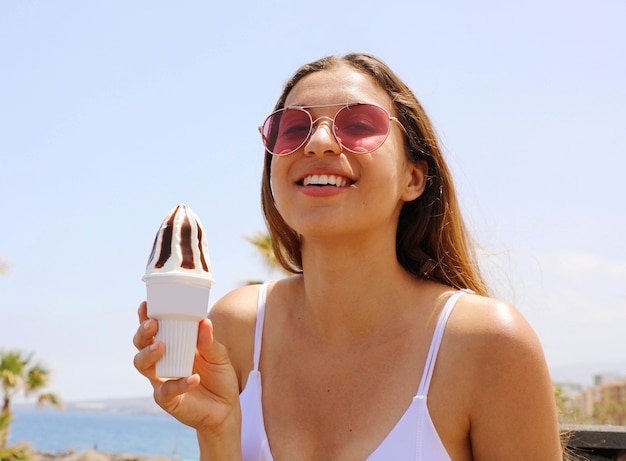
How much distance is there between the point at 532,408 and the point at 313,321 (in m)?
1.04

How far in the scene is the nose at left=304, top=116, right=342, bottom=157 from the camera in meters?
2.90

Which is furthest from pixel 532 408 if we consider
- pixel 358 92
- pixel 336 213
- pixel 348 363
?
pixel 358 92

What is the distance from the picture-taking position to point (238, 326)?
3.41 m

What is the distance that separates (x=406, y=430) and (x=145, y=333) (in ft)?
3.43

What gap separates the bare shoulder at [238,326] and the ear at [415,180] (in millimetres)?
910

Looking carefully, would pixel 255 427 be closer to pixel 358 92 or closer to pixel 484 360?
pixel 484 360

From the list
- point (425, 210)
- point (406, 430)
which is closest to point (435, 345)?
point (406, 430)

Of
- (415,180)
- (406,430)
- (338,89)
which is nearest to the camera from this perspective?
(406,430)

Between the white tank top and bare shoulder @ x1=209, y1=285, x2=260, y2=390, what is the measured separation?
173 millimetres

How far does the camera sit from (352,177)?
2873mm

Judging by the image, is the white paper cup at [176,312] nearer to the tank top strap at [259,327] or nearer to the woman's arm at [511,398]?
the tank top strap at [259,327]

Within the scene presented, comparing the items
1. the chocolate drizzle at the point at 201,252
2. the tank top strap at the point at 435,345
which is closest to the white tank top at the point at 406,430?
the tank top strap at the point at 435,345

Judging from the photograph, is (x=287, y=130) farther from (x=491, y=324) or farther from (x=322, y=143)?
(x=491, y=324)

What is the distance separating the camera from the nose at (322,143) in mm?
2900
